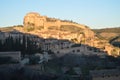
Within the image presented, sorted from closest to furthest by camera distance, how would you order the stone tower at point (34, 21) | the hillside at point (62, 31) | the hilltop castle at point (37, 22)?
the hillside at point (62, 31), the stone tower at point (34, 21), the hilltop castle at point (37, 22)

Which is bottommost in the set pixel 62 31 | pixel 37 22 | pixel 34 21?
pixel 62 31

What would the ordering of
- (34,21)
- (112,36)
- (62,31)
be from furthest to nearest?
(112,36) → (34,21) → (62,31)

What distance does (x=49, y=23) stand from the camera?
87625 millimetres

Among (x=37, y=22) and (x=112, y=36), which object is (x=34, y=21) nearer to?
(x=37, y=22)

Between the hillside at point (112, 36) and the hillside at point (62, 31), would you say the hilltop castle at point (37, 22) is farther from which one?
the hillside at point (112, 36)

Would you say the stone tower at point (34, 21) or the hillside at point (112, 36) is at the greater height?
the stone tower at point (34, 21)

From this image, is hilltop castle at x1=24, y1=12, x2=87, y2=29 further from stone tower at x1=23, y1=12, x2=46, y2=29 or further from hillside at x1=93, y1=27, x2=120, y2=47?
hillside at x1=93, y1=27, x2=120, y2=47

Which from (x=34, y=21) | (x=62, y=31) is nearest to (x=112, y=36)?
(x=62, y=31)

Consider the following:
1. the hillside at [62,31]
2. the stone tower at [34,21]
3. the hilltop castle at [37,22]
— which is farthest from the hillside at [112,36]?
the stone tower at [34,21]

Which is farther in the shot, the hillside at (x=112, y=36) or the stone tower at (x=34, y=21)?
the stone tower at (x=34, y=21)

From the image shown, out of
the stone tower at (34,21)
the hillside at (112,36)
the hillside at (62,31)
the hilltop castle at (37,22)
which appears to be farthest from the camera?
Result: the hilltop castle at (37,22)

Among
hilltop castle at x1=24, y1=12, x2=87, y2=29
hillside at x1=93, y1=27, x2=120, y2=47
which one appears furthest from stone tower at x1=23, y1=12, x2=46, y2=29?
hillside at x1=93, y1=27, x2=120, y2=47

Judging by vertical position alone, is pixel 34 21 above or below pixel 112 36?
above

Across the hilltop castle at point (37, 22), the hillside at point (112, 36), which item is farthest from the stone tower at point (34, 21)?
the hillside at point (112, 36)
